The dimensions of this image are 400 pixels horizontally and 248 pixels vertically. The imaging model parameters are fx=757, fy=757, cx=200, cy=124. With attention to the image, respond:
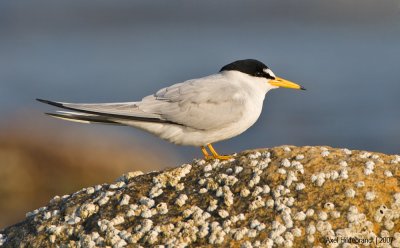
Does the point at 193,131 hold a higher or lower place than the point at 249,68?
lower

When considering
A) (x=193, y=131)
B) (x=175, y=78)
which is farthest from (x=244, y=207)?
(x=175, y=78)

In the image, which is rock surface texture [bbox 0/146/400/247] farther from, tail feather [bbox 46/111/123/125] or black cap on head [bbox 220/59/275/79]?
black cap on head [bbox 220/59/275/79]

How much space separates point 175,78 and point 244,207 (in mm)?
13288

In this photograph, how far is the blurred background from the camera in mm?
12195

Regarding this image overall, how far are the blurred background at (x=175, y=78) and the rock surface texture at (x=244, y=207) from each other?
5410 millimetres

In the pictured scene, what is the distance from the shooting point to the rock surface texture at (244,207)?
4.32 metres

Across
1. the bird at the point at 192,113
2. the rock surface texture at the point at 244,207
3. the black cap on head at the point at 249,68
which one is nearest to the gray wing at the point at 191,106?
the bird at the point at 192,113

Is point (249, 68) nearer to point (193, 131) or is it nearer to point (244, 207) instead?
point (193, 131)

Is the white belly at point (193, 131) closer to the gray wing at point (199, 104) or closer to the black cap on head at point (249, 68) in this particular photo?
the gray wing at point (199, 104)

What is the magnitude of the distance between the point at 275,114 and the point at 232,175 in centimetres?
1155

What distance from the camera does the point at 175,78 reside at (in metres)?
17.7

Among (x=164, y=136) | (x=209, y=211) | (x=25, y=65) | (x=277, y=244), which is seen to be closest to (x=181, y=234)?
(x=209, y=211)

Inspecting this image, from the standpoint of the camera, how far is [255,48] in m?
21.4

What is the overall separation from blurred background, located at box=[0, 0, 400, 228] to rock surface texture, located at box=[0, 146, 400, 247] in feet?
17.7
